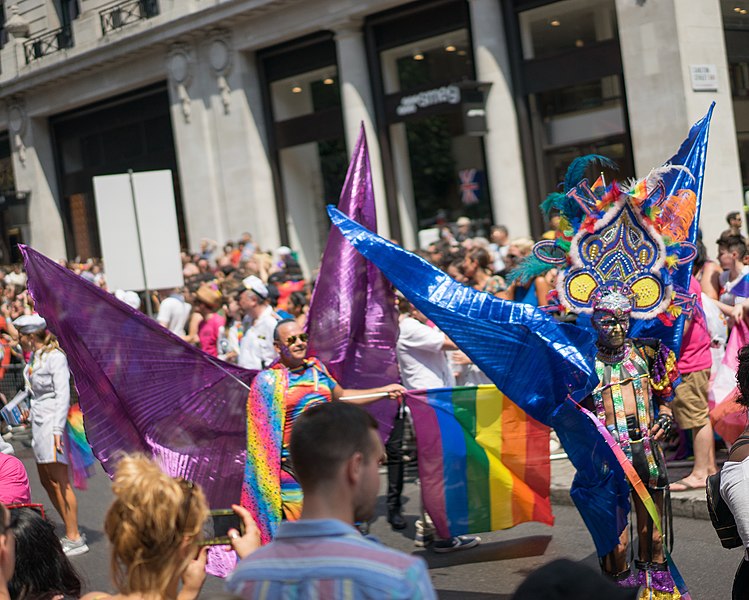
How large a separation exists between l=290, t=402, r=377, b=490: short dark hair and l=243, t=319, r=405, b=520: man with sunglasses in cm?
309

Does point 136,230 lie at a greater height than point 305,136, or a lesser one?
lesser

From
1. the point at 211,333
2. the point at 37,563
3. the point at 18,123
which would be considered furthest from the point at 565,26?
the point at 18,123

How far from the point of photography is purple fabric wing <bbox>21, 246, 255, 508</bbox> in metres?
6.53

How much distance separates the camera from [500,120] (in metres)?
18.7

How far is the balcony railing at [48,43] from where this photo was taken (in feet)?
92.4

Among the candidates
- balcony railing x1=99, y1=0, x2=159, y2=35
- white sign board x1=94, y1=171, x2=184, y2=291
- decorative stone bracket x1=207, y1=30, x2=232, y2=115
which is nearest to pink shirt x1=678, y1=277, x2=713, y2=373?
white sign board x1=94, y1=171, x2=184, y2=291

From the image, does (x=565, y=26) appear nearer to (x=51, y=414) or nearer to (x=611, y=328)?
(x=51, y=414)

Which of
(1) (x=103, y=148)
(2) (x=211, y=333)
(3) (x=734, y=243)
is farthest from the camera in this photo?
(1) (x=103, y=148)

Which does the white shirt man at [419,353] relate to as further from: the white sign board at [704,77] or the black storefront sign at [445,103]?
the black storefront sign at [445,103]

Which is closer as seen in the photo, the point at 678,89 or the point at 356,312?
the point at 356,312

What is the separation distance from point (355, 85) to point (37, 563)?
1796 centimetres

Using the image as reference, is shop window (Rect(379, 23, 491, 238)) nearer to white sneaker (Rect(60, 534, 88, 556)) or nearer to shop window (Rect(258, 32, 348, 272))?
shop window (Rect(258, 32, 348, 272))

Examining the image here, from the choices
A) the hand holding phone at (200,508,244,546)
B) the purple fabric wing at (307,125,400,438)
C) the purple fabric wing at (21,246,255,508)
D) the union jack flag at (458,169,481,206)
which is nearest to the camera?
the hand holding phone at (200,508,244,546)

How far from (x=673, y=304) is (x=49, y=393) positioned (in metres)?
5.39
